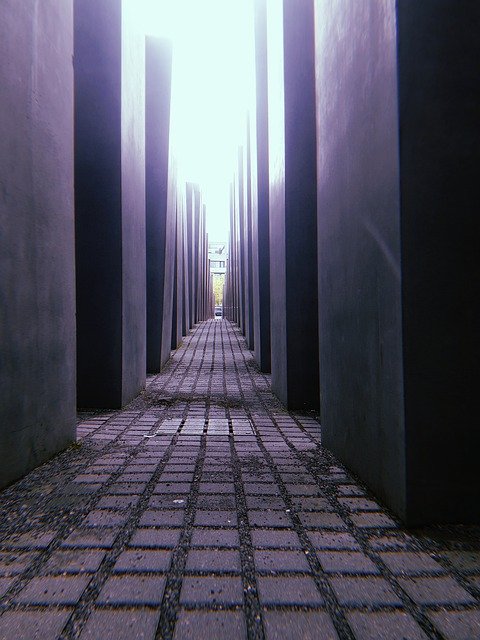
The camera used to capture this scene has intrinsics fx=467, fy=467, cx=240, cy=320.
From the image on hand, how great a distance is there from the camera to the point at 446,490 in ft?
7.89

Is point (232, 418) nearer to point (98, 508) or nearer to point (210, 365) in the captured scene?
point (98, 508)

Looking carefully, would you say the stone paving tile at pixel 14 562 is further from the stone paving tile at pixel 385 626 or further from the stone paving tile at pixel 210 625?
the stone paving tile at pixel 385 626

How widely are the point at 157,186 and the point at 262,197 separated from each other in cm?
243

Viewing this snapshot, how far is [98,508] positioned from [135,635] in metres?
1.16

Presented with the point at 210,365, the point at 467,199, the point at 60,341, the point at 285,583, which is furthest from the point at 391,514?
the point at 210,365

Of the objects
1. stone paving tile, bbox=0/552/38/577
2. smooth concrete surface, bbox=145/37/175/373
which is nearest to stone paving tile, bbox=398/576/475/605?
stone paving tile, bbox=0/552/38/577

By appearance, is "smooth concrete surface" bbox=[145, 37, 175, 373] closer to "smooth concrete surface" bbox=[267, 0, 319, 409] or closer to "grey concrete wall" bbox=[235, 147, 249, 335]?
"smooth concrete surface" bbox=[267, 0, 319, 409]

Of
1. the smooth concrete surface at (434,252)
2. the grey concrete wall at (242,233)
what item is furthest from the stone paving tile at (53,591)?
the grey concrete wall at (242,233)

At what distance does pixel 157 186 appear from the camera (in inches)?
400

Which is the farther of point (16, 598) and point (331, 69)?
point (331, 69)

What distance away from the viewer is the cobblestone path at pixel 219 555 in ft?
5.51

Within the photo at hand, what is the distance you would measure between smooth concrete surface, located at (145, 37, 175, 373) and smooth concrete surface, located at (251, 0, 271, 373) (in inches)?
80.3

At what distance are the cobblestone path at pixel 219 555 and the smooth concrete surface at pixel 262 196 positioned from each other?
539 centimetres

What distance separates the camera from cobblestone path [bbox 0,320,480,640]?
1.68 meters
